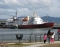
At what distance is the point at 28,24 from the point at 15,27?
11180mm

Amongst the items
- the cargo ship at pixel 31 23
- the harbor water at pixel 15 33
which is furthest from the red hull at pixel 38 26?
the harbor water at pixel 15 33

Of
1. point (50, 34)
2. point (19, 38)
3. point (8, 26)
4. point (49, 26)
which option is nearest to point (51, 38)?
point (50, 34)

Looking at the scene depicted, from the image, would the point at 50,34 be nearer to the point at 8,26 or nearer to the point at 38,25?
the point at 38,25

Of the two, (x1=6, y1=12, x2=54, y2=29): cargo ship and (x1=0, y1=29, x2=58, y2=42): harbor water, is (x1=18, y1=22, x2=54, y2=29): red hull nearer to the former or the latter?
(x1=6, y1=12, x2=54, y2=29): cargo ship

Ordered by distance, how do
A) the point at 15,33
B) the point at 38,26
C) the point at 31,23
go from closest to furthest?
1. the point at 15,33
2. the point at 38,26
3. the point at 31,23

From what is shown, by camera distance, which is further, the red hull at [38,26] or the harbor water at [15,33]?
the red hull at [38,26]

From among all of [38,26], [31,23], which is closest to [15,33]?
[38,26]

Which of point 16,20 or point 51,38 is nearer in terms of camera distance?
point 51,38

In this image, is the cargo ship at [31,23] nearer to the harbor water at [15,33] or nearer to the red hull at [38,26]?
the red hull at [38,26]

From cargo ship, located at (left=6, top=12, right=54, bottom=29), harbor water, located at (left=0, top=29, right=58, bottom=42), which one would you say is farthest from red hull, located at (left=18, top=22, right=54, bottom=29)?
harbor water, located at (left=0, top=29, right=58, bottom=42)

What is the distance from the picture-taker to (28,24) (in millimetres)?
157625

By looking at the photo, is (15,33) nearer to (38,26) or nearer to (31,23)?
(38,26)

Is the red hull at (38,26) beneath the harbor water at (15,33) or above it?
above

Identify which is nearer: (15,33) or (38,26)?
(15,33)
